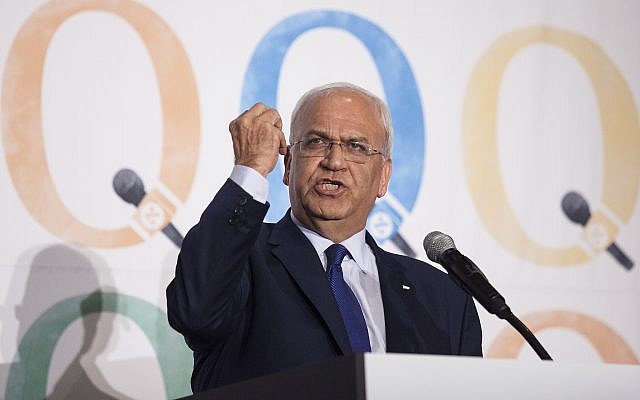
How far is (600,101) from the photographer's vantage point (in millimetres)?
3896

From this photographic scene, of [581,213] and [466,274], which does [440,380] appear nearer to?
[466,274]

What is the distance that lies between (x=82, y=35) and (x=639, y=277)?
228 centimetres

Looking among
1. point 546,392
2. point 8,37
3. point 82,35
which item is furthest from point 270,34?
point 546,392

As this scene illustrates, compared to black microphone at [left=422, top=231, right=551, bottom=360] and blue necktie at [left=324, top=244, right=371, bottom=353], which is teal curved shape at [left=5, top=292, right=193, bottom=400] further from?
black microphone at [left=422, top=231, right=551, bottom=360]

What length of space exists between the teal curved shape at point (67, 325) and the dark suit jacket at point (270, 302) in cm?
70

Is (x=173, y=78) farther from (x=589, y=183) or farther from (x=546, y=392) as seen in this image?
(x=546, y=392)

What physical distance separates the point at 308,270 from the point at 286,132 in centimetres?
110

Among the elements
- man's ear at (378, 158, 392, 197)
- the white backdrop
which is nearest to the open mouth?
man's ear at (378, 158, 392, 197)

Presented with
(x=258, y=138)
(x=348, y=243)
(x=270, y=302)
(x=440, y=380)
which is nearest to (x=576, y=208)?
(x=348, y=243)

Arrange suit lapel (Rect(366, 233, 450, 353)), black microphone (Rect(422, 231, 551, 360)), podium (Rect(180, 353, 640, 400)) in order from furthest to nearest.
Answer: suit lapel (Rect(366, 233, 450, 353)) → black microphone (Rect(422, 231, 551, 360)) → podium (Rect(180, 353, 640, 400))

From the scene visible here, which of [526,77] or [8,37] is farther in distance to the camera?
[526,77]

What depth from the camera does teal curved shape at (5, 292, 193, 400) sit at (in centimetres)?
288

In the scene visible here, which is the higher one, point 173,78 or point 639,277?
point 173,78

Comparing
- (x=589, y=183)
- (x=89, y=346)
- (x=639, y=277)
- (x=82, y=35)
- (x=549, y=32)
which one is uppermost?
(x=549, y=32)
